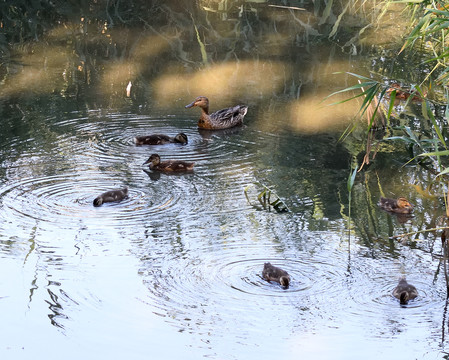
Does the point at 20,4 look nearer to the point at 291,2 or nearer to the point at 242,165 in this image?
the point at 291,2

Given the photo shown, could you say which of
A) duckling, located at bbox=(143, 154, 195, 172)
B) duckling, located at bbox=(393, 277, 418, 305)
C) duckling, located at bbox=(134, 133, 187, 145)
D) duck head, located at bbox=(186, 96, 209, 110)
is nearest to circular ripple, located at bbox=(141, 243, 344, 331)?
A: duckling, located at bbox=(393, 277, 418, 305)

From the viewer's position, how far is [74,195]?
7.86 meters

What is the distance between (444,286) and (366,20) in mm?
9327

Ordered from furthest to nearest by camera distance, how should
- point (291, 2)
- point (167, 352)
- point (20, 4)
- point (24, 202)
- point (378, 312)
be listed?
1. point (291, 2)
2. point (20, 4)
3. point (24, 202)
4. point (378, 312)
5. point (167, 352)

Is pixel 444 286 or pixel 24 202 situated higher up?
pixel 444 286

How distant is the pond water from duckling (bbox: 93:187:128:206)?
0.07 m

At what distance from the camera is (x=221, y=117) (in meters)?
10.0

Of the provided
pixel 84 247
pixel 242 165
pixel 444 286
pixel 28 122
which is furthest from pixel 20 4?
pixel 444 286

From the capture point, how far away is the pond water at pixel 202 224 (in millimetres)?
5598

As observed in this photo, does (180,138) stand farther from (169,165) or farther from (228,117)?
(169,165)

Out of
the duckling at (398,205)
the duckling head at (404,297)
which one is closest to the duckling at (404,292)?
the duckling head at (404,297)

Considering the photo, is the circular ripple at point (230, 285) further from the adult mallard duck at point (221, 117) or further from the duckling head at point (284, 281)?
the adult mallard duck at point (221, 117)

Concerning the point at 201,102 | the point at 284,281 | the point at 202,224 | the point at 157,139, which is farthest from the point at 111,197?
the point at 201,102

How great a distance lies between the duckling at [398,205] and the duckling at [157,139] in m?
2.59
